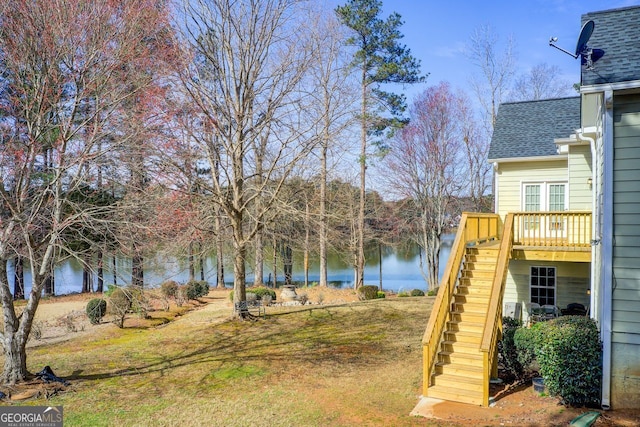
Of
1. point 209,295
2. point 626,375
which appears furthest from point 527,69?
point 626,375

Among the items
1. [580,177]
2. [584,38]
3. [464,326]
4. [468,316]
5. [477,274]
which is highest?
[584,38]

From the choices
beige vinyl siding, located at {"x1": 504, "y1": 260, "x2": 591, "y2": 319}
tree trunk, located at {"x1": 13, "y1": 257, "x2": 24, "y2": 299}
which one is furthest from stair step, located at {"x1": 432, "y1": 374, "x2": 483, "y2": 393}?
tree trunk, located at {"x1": 13, "y1": 257, "x2": 24, "y2": 299}

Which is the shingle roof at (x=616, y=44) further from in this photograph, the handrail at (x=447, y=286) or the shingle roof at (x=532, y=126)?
the shingle roof at (x=532, y=126)

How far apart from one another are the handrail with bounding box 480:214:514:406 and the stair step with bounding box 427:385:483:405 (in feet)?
0.55

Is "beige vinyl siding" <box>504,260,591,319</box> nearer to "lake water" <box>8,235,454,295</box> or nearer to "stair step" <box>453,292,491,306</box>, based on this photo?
"stair step" <box>453,292,491,306</box>

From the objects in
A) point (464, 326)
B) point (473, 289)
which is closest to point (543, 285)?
point (473, 289)

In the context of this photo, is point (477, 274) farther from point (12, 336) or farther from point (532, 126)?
point (12, 336)

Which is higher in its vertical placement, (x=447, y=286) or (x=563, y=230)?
(x=563, y=230)

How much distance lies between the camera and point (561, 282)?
1258 centimetres

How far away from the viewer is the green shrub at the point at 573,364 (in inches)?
267

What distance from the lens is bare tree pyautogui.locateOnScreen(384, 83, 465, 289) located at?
82.7ft

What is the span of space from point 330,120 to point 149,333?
875 centimetres

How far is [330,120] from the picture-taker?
44.2 ft

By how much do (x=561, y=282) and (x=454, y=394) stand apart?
6934 millimetres
